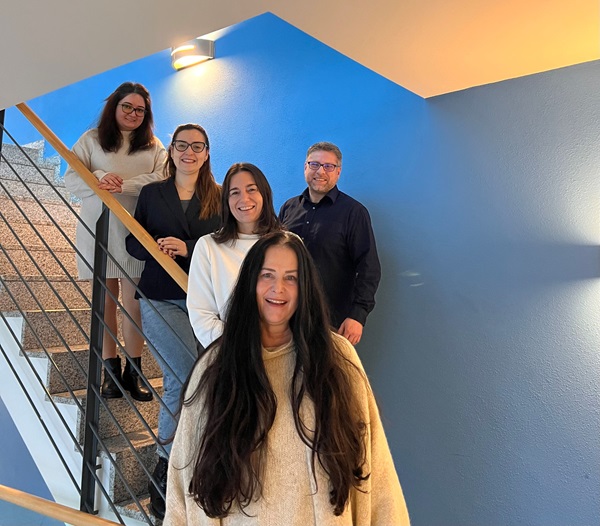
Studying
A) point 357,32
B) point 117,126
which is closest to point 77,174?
point 117,126

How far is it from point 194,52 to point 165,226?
5.74ft

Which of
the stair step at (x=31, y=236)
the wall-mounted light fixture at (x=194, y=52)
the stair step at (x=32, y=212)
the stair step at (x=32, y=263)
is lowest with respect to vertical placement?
the stair step at (x=32, y=263)

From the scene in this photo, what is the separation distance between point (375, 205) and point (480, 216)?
0.49 m

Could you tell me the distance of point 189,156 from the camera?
75.1 inches

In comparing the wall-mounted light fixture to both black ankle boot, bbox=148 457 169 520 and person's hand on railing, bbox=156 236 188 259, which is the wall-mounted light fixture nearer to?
person's hand on railing, bbox=156 236 188 259

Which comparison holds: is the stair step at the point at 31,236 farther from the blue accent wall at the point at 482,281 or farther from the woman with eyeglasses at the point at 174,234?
the blue accent wall at the point at 482,281

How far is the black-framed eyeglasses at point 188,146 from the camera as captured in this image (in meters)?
1.90

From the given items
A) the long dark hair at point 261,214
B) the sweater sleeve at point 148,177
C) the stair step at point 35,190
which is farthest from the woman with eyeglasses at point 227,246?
the stair step at point 35,190

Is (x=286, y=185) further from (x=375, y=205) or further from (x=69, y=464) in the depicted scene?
(x=69, y=464)

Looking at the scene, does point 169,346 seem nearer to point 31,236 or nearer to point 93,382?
point 93,382

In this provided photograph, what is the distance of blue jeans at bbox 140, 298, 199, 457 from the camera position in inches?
71.0

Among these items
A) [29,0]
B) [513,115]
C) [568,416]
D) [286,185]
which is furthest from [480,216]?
[29,0]

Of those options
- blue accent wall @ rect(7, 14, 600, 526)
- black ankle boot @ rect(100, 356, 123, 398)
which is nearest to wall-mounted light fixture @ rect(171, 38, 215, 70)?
blue accent wall @ rect(7, 14, 600, 526)

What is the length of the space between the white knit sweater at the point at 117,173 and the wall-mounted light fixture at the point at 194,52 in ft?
3.66
